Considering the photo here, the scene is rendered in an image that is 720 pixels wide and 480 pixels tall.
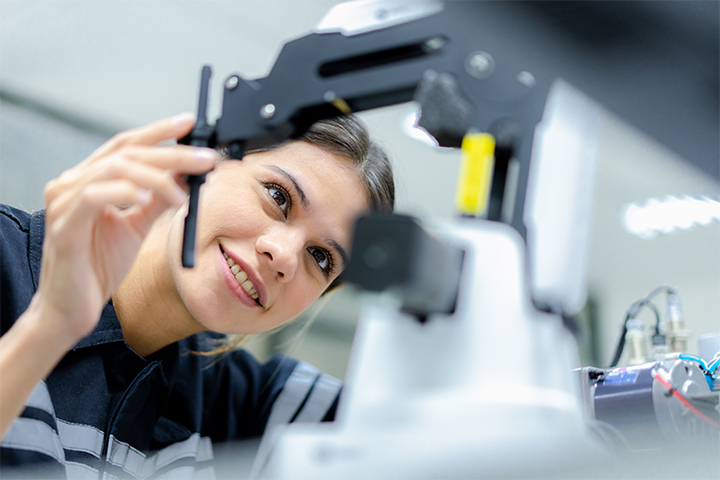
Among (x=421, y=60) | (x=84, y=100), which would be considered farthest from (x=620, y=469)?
(x=84, y=100)

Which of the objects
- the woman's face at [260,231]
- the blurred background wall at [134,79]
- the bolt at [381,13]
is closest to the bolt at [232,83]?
the bolt at [381,13]

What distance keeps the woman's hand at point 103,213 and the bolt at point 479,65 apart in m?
0.24

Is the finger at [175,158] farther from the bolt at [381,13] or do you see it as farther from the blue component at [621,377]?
the blue component at [621,377]

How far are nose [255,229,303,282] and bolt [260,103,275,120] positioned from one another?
401 millimetres

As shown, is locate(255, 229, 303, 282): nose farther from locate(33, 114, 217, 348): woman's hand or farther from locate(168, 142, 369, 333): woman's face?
locate(33, 114, 217, 348): woman's hand

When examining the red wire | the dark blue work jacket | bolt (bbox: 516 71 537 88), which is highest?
bolt (bbox: 516 71 537 88)

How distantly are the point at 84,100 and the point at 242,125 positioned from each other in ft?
5.42

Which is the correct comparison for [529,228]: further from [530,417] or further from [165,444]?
[165,444]

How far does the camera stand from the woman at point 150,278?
51 centimetres

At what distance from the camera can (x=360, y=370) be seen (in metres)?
0.42

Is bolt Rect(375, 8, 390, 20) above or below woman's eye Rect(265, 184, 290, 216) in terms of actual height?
above

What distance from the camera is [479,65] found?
46 centimetres

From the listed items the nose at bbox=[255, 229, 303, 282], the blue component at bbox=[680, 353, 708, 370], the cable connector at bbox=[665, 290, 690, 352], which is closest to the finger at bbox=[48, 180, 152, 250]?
the nose at bbox=[255, 229, 303, 282]

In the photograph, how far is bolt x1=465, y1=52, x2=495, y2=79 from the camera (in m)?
0.45
